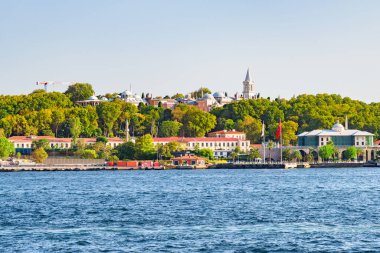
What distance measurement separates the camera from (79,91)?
157000mm

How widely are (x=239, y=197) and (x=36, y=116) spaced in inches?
3209

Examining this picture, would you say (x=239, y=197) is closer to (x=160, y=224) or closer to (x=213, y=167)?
(x=160, y=224)

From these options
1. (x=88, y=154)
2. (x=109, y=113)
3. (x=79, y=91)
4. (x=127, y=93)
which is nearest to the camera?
(x=88, y=154)

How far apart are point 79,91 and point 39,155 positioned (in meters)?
51.5

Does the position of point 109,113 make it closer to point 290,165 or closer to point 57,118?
point 57,118

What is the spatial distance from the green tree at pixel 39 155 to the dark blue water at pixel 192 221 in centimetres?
5202

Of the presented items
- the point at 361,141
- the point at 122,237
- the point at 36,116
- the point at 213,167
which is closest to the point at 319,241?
the point at 122,237

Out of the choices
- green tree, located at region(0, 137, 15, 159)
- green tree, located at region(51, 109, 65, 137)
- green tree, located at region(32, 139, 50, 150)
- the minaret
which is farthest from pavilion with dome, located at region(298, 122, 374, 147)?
the minaret

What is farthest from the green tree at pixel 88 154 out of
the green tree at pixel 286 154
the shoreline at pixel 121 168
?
the green tree at pixel 286 154

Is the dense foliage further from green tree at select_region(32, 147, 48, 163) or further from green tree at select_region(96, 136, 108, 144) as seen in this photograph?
green tree at select_region(32, 147, 48, 163)

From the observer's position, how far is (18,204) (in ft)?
147

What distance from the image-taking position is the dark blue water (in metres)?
29.2

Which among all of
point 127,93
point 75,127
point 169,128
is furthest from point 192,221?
point 127,93

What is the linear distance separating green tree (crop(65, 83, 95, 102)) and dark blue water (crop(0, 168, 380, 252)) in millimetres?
102764
